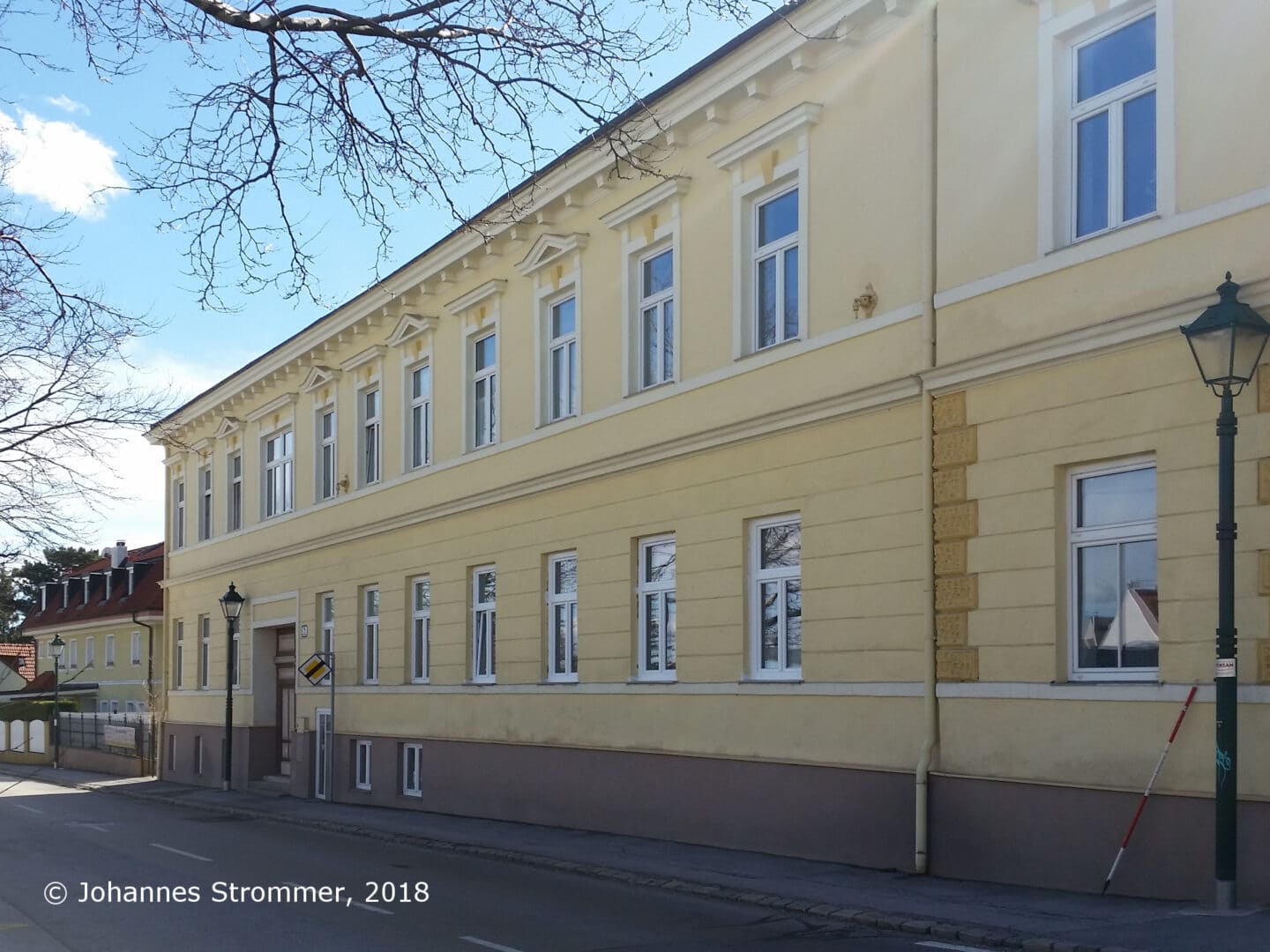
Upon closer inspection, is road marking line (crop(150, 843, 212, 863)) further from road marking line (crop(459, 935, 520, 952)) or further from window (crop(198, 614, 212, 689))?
window (crop(198, 614, 212, 689))

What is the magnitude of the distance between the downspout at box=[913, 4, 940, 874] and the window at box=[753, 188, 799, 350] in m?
2.33

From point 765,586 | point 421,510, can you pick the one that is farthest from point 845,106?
point 421,510

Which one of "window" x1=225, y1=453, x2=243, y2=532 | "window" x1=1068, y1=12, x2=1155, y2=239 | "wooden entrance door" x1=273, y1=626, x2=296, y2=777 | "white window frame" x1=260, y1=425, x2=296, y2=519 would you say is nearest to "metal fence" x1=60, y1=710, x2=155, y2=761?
"window" x1=225, y1=453, x2=243, y2=532

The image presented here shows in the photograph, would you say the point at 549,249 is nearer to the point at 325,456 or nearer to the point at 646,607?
the point at 646,607

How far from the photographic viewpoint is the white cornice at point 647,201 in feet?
59.5

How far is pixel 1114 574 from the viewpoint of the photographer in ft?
40.8

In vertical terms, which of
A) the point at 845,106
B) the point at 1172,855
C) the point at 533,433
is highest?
the point at 845,106

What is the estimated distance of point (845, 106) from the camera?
15578 mm

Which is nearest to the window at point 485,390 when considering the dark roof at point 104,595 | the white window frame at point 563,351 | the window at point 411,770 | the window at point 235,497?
the white window frame at point 563,351

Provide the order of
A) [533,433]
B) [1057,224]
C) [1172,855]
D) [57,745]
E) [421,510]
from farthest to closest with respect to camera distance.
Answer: [57,745] → [421,510] → [533,433] → [1057,224] → [1172,855]

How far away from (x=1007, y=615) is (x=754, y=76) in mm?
6705

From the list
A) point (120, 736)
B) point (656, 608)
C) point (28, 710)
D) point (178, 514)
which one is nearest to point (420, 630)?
point (656, 608)

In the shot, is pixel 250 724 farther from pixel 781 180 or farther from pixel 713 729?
pixel 781 180

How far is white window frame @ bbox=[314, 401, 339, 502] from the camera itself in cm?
2948
